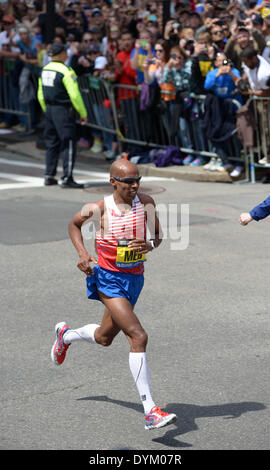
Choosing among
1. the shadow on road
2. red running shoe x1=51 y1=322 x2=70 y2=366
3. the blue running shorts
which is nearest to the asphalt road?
the shadow on road

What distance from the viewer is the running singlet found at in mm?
5929

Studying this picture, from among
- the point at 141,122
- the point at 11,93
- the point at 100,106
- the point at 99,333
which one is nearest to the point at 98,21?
the point at 11,93

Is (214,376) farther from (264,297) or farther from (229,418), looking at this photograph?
(264,297)

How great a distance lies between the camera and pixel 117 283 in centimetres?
597

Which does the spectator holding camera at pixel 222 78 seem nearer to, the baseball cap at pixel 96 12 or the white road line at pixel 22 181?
the white road line at pixel 22 181

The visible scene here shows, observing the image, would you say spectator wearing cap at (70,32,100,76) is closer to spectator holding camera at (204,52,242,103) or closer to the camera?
spectator holding camera at (204,52,242,103)

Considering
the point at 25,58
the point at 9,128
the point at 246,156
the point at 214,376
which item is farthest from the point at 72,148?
the point at 214,376

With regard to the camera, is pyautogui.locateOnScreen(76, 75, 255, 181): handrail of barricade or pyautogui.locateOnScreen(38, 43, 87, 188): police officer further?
pyautogui.locateOnScreen(76, 75, 255, 181): handrail of barricade

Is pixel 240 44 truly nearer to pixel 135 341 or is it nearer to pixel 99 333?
pixel 99 333

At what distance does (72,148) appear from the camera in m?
15.1

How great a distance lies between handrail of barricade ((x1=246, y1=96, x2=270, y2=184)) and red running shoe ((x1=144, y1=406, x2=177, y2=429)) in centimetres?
1005

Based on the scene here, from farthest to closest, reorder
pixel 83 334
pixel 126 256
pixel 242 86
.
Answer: pixel 242 86 < pixel 83 334 < pixel 126 256

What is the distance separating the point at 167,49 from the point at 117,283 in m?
10.7

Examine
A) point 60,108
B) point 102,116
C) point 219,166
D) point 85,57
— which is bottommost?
point 219,166
